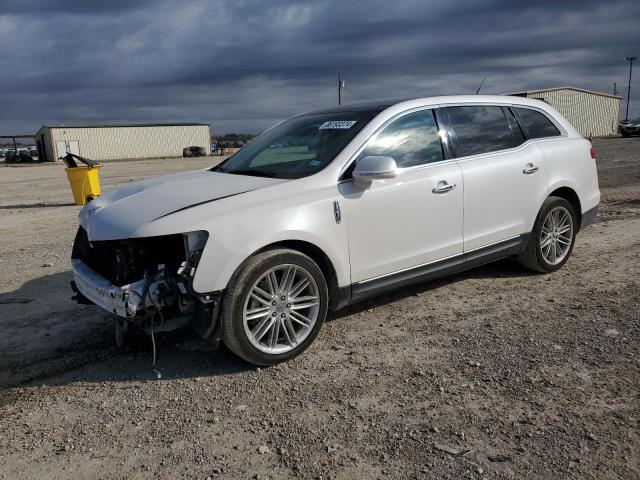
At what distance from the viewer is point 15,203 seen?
1469 centimetres

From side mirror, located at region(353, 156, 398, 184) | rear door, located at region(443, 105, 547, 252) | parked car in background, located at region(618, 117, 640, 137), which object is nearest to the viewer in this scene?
side mirror, located at region(353, 156, 398, 184)

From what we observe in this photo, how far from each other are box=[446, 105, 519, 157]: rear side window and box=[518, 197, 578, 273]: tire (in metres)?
0.78

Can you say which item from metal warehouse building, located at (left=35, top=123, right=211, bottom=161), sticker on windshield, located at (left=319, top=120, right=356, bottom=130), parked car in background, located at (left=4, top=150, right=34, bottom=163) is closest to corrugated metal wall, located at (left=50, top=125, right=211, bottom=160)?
metal warehouse building, located at (left=35, top=123, right=211, bottom=161)

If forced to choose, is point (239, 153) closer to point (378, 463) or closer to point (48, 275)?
point (48, 275)

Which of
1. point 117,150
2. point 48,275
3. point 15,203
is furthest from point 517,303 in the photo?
point 117,150

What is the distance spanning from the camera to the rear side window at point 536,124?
5.55 metres

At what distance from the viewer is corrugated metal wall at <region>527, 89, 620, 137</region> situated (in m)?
53.1

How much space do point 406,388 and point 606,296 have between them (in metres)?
2.58

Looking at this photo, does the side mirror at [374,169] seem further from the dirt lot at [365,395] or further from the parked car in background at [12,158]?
the parked car in background at [12,158]

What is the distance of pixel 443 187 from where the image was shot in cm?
458

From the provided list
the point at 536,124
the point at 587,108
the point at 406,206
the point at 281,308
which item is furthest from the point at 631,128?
the point at 281,308

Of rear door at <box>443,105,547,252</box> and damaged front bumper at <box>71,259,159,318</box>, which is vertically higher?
rear door at <box>443,105,547,252</box>

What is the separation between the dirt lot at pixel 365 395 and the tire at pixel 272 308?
167mm

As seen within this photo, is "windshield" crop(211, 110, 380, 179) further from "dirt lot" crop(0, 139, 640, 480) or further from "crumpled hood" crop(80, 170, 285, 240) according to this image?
"dirt lot" crop(0, 139, 640, 480)
